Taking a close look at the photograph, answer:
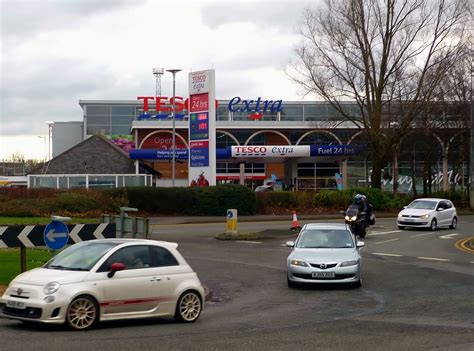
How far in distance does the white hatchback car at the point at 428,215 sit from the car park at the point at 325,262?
18.2 m

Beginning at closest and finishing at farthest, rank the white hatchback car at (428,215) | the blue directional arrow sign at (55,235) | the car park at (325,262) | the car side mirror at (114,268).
Result: the car side mirror at (114,268) → the blue directional arrow sign at (55,235) → the car park at (325,262) → the white hatchback car at (428,215)

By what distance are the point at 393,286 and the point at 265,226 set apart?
2015 centimetres

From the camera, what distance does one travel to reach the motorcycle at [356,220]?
30.0m

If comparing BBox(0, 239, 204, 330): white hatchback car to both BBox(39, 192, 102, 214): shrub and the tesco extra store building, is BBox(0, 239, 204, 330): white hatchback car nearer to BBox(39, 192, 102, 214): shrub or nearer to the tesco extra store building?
BBox(39, 192, 102, 214): shrub

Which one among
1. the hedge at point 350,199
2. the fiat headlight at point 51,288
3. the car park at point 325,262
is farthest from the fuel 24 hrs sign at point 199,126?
the fiat headlight at point 51,288

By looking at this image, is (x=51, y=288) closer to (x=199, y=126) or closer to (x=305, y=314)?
(x=305, y=314)

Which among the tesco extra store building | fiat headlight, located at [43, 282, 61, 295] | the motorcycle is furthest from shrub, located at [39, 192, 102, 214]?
the tesco extra store building

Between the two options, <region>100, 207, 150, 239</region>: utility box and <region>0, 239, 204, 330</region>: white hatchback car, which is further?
<region>100, 207, 150, 239</region>: utility box

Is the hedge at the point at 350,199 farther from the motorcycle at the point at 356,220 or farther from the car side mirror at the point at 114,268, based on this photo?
the car side mirror at the point at 114,268

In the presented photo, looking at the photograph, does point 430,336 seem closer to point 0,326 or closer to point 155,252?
point 155,252

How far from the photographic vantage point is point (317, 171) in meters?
83.9

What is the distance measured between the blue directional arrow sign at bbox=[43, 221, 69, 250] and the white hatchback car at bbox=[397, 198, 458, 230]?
24.4 metres

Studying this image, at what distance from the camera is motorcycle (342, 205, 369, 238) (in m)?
30.0

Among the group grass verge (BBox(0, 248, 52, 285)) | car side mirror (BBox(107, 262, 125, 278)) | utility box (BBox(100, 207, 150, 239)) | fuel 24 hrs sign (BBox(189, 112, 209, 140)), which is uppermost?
fuel 24 hrs sign (BBox(189, 112, 209, 140))
